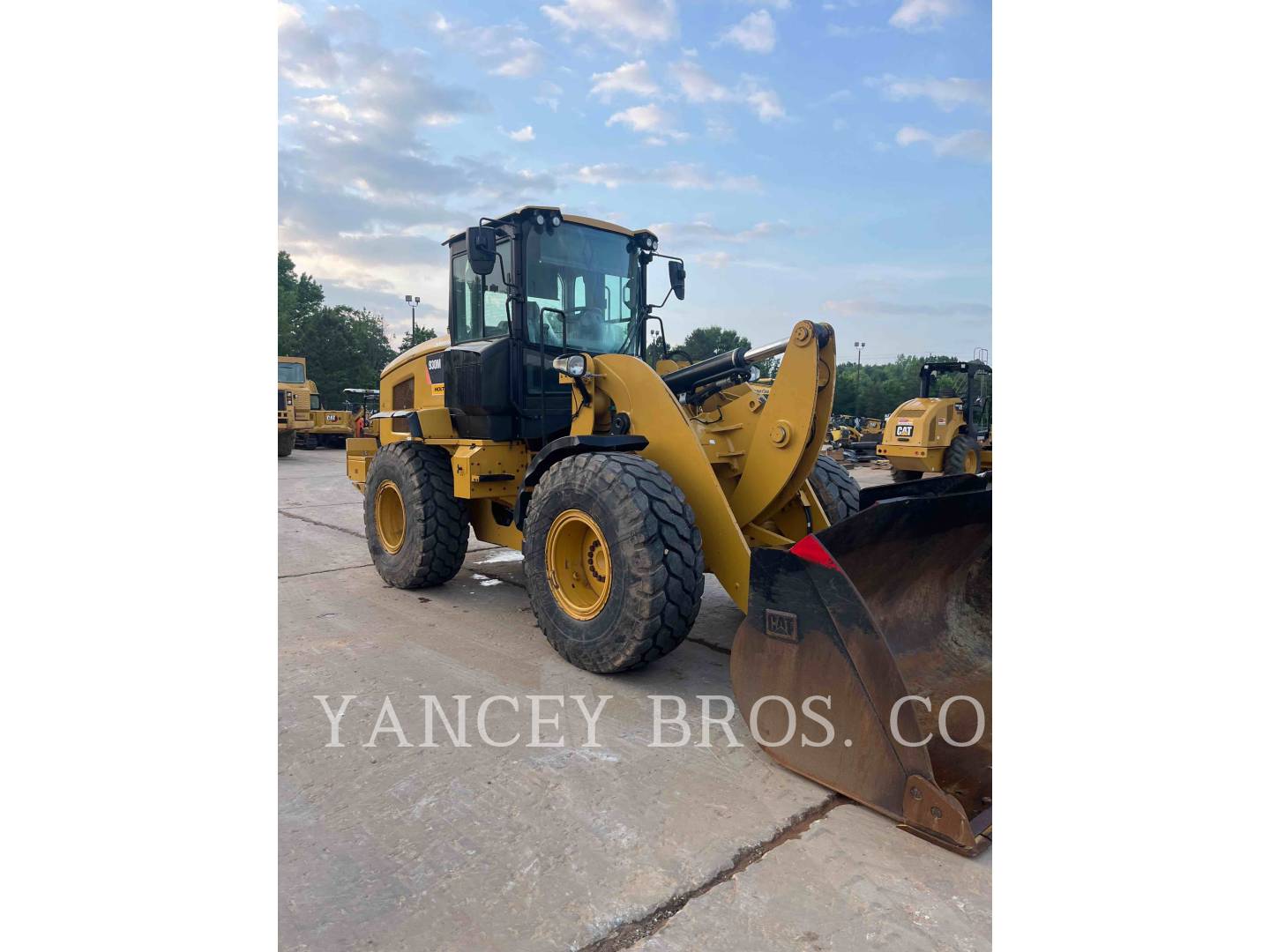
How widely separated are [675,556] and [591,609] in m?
0.63

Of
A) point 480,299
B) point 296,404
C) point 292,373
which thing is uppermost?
point 292,373

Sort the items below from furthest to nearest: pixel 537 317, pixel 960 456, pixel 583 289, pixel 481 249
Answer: pixel 960 456 → pixel 583 289 → pixel 537 317 → pixel 481 249

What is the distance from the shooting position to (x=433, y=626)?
4820 mm

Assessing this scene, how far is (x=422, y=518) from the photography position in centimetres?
544

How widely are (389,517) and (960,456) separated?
9.50m

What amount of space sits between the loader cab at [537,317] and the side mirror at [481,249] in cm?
17

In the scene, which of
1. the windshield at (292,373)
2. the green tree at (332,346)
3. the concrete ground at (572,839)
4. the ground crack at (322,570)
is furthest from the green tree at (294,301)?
the concrete ground at (572,839)

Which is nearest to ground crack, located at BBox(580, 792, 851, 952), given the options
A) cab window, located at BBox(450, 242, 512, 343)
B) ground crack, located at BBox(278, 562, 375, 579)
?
cab window, located at BBox(450, 242, 512, 343)

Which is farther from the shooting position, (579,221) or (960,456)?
(960,456)

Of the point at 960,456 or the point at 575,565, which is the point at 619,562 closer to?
the point at 575,565

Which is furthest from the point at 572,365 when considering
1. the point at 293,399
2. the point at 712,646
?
the point at 293,399

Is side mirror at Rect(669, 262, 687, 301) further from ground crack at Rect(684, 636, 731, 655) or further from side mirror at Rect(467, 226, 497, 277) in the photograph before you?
ground crack at Rect(684, 636, 731, 655)

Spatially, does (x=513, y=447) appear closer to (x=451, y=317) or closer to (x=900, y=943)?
(x=451, y=317)

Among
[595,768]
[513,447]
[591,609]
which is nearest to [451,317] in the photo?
[513,447]
